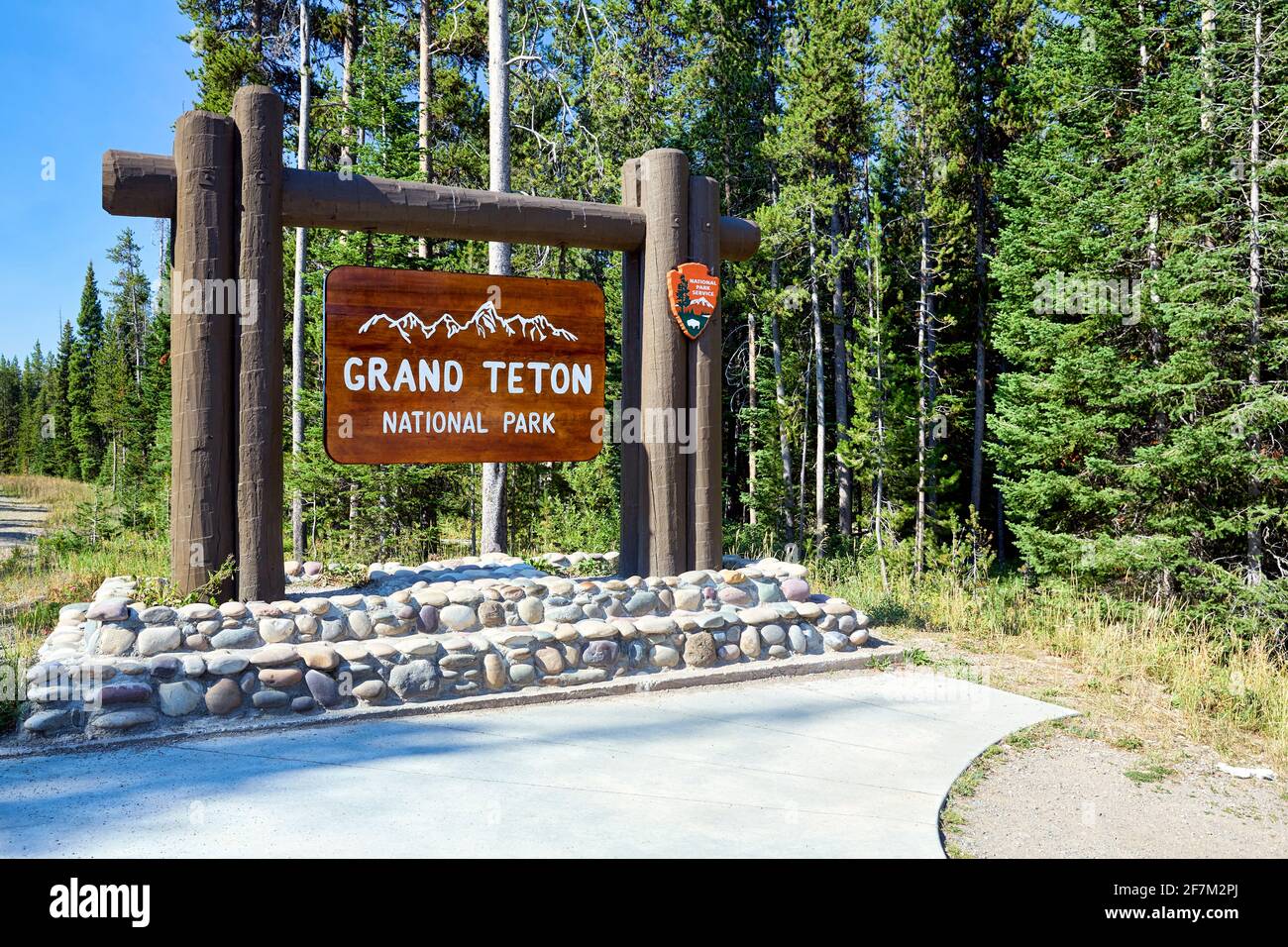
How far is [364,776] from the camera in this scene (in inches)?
169

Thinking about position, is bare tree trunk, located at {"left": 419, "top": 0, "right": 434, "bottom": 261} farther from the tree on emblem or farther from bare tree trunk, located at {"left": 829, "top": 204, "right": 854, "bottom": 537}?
bare tree trunk, located at {"left": 829, "top": 204, "right": 854, "bottom": 537}

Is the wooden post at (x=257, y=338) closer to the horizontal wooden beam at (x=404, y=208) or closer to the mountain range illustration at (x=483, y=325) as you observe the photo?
the horizontal wooden beam at (x=404, y=208)

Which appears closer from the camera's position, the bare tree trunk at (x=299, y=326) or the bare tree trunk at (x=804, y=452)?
the bare tree trunk at (x=299, y=326)

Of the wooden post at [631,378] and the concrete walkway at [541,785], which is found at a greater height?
the wooden post at [631,378]

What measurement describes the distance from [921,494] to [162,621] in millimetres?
17780

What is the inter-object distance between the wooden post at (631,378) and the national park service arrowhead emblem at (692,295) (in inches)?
12.5

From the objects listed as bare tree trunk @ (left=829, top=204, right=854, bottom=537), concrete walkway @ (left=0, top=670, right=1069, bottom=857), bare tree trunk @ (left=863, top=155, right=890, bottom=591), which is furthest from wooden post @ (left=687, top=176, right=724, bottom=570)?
bare tree trunk @ (left=829, top=204, right=854, bottom=537)

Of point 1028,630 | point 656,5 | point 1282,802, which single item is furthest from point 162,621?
point 656,5

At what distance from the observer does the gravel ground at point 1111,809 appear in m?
3.78

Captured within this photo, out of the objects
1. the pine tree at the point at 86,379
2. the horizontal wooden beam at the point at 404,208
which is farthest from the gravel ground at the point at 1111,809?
the pine tree at the point at 86,379

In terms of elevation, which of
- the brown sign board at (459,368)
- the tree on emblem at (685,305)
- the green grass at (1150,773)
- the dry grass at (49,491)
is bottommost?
the green grass at (1150,773)

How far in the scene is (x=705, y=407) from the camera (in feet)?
24.5

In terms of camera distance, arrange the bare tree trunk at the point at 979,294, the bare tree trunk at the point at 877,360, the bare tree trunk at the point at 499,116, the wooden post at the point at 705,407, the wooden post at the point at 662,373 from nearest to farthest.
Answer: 1. the wooden post at the point at 662,373
2. the wooden post at the point at 705,407
3. the bare tree trunk at the point at 499,116
4. the bare tree trunk at the point at 877,360
5. the bare tree trunk at the point at 979,294

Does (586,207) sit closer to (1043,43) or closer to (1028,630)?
(1028,630)
